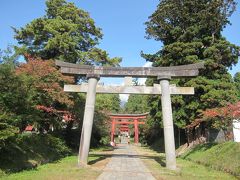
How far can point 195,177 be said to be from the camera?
1233cm

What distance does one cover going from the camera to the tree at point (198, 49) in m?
22.5

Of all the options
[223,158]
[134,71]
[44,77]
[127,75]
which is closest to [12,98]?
[44,77]

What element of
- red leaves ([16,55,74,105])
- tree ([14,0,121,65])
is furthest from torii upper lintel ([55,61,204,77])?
tree ([14,0,121,65])

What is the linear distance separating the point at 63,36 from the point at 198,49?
11.6 meters

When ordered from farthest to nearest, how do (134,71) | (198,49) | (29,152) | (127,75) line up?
(198,49) → (127,75) → (134,71) → (29,152)

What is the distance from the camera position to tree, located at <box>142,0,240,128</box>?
73.8 feet

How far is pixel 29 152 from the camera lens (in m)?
16.7

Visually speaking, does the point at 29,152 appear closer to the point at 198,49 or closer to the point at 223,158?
the point at 223,158

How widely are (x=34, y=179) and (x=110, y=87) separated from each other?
7.90 meters

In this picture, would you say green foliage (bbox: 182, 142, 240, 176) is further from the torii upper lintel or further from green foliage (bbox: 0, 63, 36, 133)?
green foliage (bbox: 0, 63, 36, 133)

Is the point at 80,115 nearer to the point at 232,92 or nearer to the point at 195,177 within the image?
the point at 232,92

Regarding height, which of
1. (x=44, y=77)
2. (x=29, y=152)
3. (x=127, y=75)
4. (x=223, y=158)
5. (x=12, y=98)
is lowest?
(x=29, y=152)

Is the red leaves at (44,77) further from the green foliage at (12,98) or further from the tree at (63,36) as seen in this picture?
the tree at (63,36)

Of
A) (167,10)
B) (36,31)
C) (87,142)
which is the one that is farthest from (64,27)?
(87,142)
